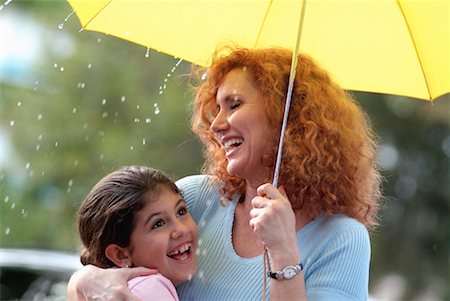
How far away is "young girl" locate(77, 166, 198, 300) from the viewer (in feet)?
11.8

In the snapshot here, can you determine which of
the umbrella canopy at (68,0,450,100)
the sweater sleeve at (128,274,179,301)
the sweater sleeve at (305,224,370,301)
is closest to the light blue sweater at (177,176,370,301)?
the sweater sleeve at (305,224,370,301)

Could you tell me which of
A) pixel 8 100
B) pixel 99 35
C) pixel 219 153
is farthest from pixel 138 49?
pixel 219 153

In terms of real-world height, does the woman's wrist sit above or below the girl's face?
above

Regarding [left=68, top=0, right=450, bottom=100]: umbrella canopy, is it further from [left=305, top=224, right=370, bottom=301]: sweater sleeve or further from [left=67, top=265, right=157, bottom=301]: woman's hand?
[left=67, top=265, right=157, bottom=301]: woman's hand

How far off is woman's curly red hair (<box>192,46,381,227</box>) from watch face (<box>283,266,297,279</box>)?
0.37m

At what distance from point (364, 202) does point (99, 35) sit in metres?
10.6

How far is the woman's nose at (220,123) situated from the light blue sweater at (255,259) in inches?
12.9

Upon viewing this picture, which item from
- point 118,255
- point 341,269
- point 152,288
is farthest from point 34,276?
point 341,269

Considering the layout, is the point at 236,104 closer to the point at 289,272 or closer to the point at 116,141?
the point at 289,272

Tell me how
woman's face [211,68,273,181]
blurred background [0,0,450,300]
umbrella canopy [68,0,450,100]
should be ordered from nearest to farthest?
woman's face [211,68,273,181] < umbrella canopy [68,0,450,100] < blurred background [0,0,450,300]

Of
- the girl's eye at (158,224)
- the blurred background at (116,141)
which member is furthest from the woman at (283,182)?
the blurred background at (116,141)

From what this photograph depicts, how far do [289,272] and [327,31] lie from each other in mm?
1122

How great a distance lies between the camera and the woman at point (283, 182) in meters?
3.45

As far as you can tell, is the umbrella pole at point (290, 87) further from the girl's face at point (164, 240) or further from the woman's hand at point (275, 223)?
the girl's face at point (164, 240)
